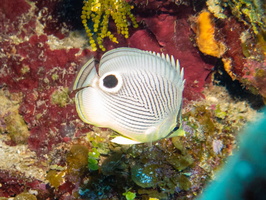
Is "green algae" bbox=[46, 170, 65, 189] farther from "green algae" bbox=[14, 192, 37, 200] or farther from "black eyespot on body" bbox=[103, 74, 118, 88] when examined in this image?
"black eyespot on body" bbox=[103, 74, 118, 88]

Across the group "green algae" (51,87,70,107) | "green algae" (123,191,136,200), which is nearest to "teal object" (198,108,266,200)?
"green algae" (123,191,136,200)

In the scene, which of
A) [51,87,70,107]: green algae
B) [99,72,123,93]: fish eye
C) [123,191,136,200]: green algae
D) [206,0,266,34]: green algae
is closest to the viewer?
[99,72,123,93]: fish eye

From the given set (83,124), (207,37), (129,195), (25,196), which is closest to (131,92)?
(207,37)

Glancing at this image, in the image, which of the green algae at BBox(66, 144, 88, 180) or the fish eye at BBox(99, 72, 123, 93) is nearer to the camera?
the fish eye at BBox(99, 72, 123, 93)

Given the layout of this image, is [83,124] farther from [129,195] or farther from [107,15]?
[107,15]

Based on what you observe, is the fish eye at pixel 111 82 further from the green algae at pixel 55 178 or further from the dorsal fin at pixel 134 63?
the green algae at pixel 55 178

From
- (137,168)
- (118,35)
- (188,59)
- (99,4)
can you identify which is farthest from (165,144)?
(99,4)

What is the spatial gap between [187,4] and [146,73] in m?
1.75

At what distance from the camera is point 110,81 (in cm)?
214

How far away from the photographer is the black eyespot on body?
212 cm

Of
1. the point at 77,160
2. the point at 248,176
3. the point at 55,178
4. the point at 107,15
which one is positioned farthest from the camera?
the point at 55,178

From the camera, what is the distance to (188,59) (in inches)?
A: 143

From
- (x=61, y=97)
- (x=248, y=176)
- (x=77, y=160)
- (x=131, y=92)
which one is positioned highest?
(x=131, y=92)

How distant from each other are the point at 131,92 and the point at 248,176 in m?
1.24
